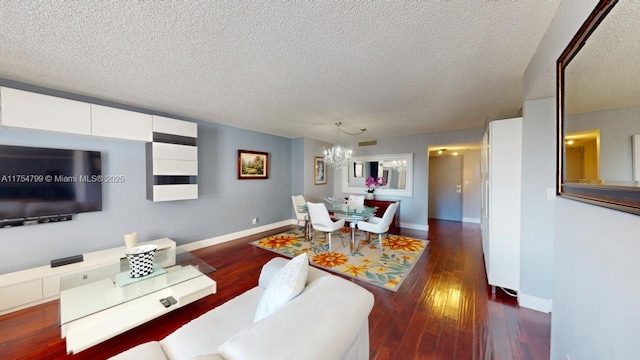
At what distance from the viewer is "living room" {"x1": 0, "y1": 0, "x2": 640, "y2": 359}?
0.79 meters

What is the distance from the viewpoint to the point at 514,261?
2314 millimetres

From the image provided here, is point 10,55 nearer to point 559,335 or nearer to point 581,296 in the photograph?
point 581,296

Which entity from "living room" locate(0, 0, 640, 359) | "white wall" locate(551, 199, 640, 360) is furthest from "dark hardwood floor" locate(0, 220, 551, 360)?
"white wall" locate(551, 199, 640, 360)

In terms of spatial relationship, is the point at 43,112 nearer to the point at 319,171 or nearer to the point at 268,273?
the point at 268,273

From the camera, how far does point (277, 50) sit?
172 centimetres

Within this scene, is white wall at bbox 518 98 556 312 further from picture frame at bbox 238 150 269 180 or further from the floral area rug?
picture frame at bbox 238 150 269 180

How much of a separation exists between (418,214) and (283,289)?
4767 mm

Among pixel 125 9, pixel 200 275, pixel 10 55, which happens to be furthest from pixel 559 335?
pixel 10 55

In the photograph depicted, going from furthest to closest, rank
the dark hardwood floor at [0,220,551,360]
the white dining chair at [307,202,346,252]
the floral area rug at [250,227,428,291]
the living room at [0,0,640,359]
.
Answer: the white dining chair at [307,202,346,252] → the floral area rug at [250,227,428,291] → the dark hardwood floor at [0,220,551,360] → the living room at [0,0,640,359]

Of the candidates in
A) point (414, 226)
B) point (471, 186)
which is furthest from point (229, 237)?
point (471, 186)

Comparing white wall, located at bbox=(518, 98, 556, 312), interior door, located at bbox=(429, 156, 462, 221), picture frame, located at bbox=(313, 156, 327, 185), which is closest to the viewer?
white wall, located at bbox=(518, 98, 556, 312)

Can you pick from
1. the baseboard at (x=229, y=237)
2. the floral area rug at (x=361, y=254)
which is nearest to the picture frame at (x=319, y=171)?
the baseboard at (x=229, y=237)

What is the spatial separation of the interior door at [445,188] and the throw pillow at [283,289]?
6.24m

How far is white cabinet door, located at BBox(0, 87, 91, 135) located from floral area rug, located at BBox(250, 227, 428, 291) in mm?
2931
